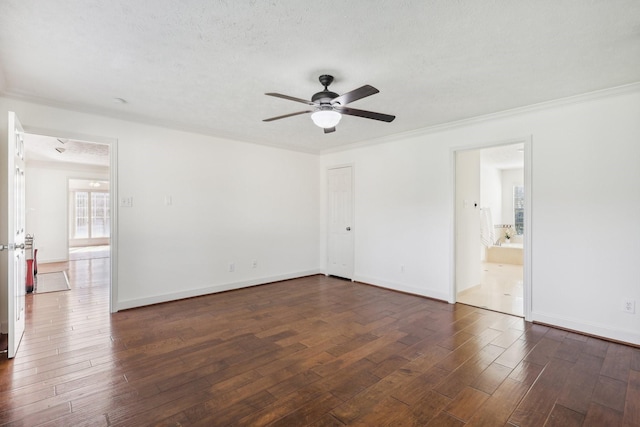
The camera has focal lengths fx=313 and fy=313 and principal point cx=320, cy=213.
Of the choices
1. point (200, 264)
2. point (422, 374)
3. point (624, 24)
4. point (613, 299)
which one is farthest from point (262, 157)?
point (613, 299)

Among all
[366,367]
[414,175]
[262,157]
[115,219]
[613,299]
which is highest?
[262,157]

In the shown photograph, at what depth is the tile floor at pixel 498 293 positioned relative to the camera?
4.14 metres

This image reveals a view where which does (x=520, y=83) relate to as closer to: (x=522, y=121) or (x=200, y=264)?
(x=522, y=121)

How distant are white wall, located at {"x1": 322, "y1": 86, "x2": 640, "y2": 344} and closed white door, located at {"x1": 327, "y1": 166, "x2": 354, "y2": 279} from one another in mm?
1440

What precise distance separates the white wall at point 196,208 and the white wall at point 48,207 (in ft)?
18.1

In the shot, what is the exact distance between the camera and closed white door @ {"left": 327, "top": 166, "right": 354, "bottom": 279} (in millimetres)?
5703

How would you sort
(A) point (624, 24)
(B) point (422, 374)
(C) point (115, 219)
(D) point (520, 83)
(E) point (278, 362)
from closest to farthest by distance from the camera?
(A) point (624, 24) → (B) point (422, 374) → (E) point (278, 362) → (D) point (520, 83) → (C) point (115, 219)

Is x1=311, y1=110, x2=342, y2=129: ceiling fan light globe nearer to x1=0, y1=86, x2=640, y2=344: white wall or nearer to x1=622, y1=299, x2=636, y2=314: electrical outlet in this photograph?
x1=0, y1=86, x2=640, y2=344: white wall

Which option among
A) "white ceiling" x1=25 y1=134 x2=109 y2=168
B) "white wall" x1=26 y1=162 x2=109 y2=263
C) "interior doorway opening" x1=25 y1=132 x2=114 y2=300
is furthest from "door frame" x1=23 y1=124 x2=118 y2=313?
"white wall" x1=26 y1=162 x2=109 y2=263

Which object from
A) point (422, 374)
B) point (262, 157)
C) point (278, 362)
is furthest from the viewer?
point (262, 157)

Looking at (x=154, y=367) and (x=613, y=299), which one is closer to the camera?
(x=154, y=367)

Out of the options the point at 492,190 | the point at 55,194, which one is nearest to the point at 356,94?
the point at 492,190

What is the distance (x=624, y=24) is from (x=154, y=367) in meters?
4.14

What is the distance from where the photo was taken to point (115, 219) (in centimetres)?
389
